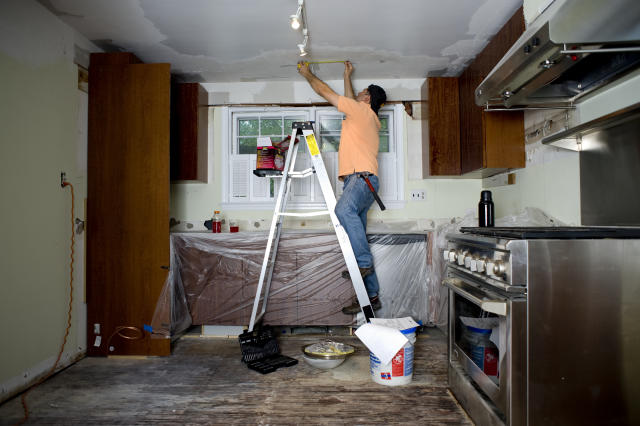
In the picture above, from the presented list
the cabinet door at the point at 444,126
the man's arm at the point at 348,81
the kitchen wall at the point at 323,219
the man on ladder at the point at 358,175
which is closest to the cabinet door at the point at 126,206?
the kitchen wall at the point at 323,219

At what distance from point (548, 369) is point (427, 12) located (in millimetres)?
1971

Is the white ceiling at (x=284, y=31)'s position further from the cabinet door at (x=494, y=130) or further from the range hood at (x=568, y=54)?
the range hood at (x=568, y=54)

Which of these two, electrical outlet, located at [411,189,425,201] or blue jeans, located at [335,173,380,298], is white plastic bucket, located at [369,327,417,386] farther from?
electrical outlet, located at [411,189,425,201]

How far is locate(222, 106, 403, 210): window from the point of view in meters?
3.24

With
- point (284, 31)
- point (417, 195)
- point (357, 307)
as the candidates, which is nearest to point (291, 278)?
point (357, 307)

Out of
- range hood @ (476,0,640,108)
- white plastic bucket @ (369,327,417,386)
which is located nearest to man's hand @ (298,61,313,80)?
range hood @ (476,0,640,108)

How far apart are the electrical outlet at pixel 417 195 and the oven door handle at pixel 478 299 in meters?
1.56

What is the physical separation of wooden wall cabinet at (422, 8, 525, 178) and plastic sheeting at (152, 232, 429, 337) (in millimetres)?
680

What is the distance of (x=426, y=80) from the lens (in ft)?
10.1

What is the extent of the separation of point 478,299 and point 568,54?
3.19ft

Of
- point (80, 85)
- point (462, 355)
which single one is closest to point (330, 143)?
point (80, 85)

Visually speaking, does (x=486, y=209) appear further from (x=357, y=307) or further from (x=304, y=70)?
(x=304, y=70)

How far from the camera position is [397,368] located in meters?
1.87

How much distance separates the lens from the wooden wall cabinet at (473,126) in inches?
94.2
